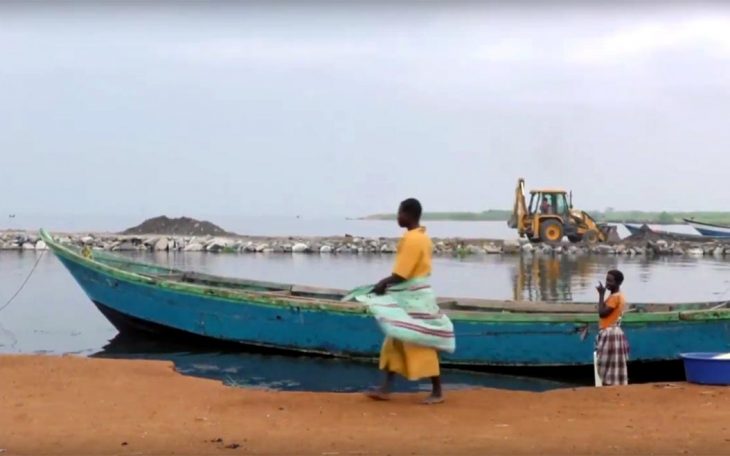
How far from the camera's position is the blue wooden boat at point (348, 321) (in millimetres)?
8219

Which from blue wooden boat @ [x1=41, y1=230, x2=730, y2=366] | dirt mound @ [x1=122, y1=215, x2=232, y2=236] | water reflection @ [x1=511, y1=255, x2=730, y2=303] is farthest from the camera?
dirt mound @ [x1=122, y1=215, x2=232, y2=236]

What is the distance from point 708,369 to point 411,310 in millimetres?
2623

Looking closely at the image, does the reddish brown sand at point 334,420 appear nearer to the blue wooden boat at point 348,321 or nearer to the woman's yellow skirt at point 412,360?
the woman's yellow skirt at point 412,360

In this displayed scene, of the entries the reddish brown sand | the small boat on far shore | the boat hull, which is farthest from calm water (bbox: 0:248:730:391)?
the small boat on far shore

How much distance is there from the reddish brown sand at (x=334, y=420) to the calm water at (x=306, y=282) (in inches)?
99.8

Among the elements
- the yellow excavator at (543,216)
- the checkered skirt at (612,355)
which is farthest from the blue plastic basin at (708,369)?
the yellow excavator at (543,216)

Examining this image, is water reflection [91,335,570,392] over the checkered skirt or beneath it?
beneath

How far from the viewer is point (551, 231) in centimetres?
3028

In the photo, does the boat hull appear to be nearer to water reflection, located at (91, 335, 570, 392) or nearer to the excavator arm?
water reflection, located at (91, 335, 570, 392)

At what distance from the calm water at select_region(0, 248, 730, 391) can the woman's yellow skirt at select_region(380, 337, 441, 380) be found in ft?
9.44

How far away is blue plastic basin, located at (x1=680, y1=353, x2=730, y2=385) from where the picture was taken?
6.32 meters

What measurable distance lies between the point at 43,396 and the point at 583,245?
27.8 meters

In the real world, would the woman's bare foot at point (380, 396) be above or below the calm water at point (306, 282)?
above

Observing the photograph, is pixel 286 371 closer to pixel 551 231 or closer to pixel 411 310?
pixel 411 310
